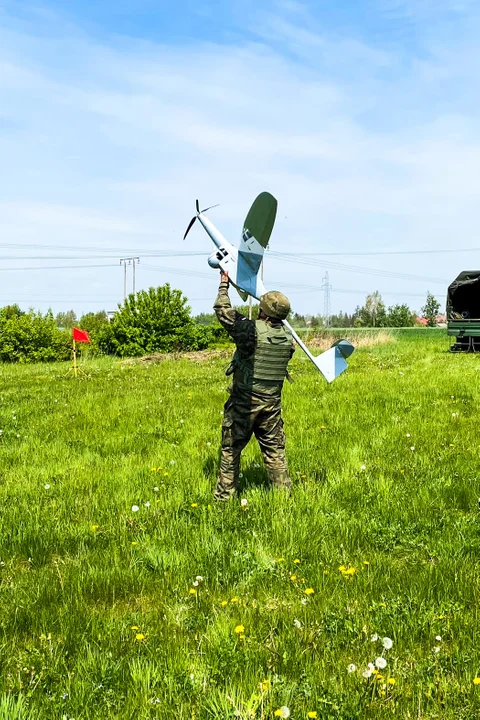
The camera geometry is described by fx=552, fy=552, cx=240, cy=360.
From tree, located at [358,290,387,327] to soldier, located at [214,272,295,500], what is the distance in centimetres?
9915

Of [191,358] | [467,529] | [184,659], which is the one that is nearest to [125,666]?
[184,659]

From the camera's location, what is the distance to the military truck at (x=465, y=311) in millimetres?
22719

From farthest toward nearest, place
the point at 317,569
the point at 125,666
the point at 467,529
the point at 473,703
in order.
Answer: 1. the point at 467,529
2. the point at 317,569
3. the point at 125,666
4. the point at 473,703

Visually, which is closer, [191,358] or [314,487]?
[314,487]

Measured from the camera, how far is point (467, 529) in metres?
5.04

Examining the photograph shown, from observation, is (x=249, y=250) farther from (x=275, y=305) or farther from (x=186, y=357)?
(x=186, y=357)

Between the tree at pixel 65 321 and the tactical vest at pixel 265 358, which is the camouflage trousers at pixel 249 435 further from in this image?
the tree at pixel 65 321

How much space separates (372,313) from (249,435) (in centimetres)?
10733

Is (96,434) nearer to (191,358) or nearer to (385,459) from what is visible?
(385,459)

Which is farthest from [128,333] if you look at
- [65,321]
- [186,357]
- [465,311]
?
[65,321]

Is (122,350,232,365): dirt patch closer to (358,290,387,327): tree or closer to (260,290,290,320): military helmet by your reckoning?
(260,290,290,320): military helmet

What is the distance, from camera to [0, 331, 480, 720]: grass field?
2984 mm

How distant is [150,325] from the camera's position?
107 ft

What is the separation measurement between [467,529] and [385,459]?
2331 mm
